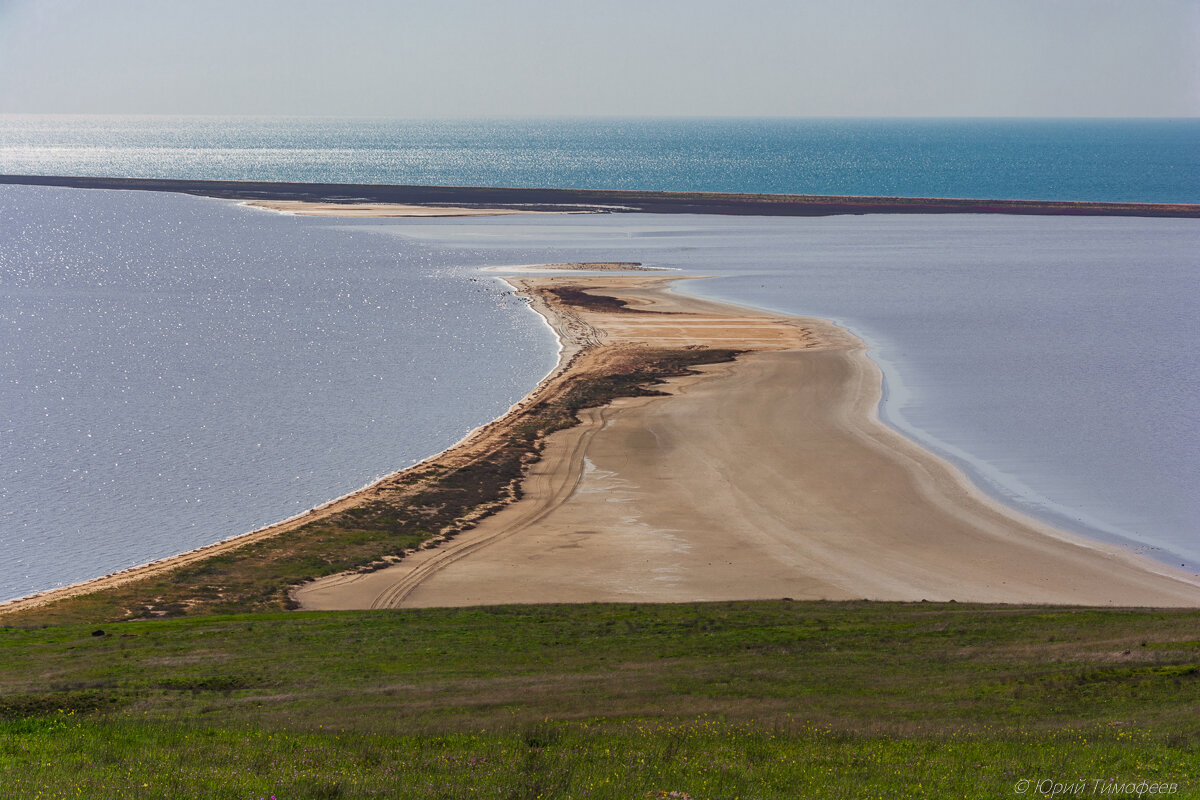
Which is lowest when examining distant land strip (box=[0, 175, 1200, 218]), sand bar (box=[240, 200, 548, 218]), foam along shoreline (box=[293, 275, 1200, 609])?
foam along shoreline (box=[293, 275, 1200, 609])

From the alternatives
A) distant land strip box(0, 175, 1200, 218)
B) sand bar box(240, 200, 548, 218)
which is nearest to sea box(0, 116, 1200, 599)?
sand bar box(240, 200, 548, 218)

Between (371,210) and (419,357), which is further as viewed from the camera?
(371,210)

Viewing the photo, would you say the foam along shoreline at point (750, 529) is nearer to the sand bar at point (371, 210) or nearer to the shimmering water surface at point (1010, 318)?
the shimmering water surface at point (1010, 318)

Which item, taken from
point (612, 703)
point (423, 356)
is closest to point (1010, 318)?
point (423, 356)

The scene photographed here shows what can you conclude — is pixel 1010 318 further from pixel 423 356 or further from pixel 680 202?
pixel 680 202

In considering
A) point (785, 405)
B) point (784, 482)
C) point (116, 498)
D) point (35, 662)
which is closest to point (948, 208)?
point (785, 405)

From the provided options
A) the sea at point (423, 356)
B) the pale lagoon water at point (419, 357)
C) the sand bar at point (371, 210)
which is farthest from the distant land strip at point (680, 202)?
the pale lagoon water at point (419, 357)

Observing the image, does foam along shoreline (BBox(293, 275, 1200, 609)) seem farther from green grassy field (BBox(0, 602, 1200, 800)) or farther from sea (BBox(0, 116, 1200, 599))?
green grassy field (BBox(0, 602, 1200, 800))
